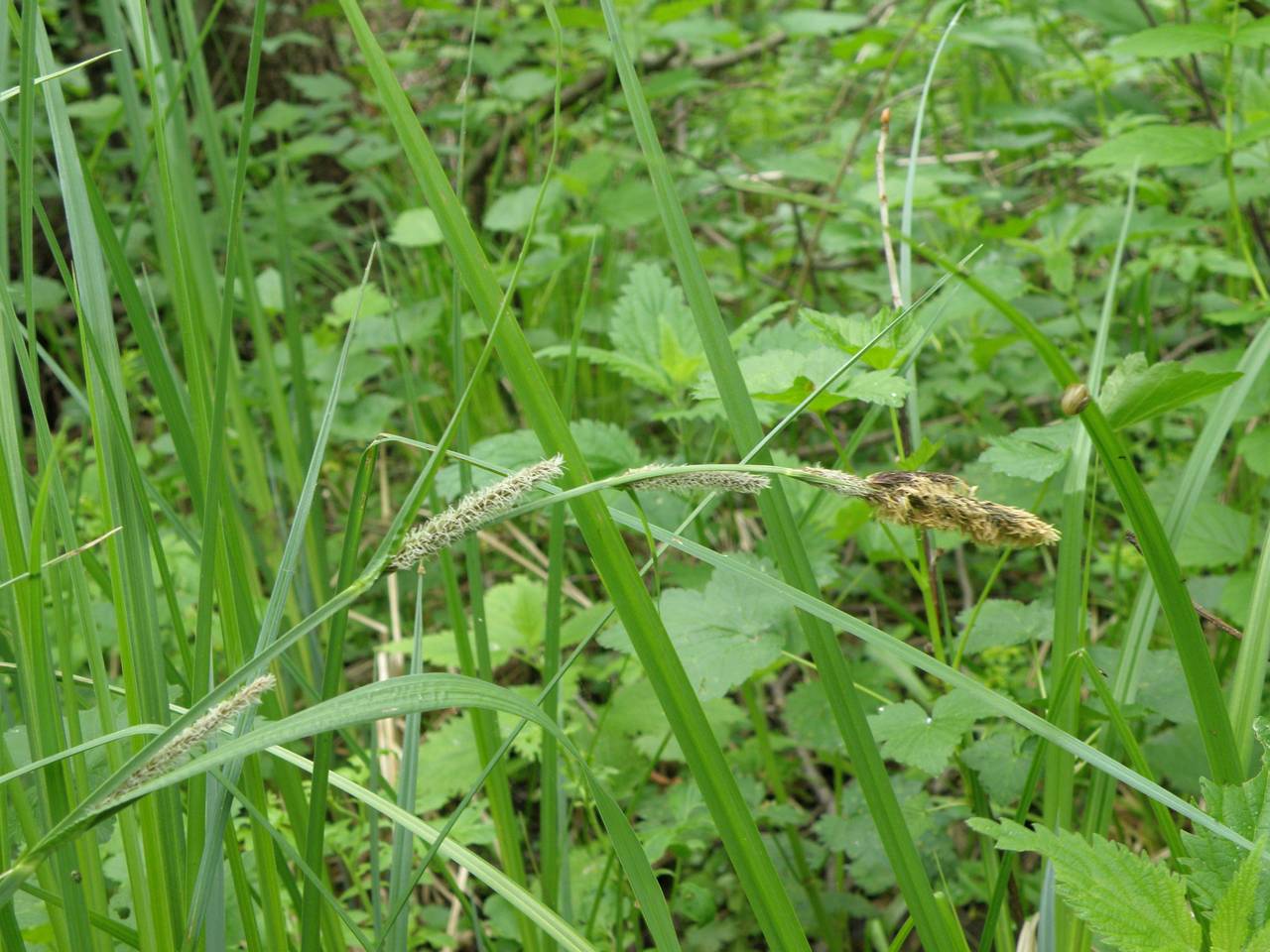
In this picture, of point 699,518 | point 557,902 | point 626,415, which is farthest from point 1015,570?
point 557,902

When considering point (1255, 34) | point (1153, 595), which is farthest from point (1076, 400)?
point (1255, 34)

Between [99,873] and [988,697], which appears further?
[99,873]

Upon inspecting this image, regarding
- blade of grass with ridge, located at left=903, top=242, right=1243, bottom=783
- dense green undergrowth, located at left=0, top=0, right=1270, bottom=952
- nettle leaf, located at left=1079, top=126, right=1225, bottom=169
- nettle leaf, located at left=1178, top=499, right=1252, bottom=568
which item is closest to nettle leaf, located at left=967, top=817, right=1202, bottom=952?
dense green undergrowth, located at left=0, top=0, right=1270, bottom=952

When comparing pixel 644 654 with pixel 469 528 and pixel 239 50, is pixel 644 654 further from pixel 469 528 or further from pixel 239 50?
pixel 239 50

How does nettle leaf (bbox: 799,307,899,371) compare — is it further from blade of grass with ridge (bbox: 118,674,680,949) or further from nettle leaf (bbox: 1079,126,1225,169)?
nettle leaf (bbox: 1079,126,1225,169)

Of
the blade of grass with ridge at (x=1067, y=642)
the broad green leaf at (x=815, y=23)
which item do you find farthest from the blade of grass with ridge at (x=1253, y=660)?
the broad green leaf at (x=815, y=23)

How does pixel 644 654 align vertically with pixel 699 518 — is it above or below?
above
